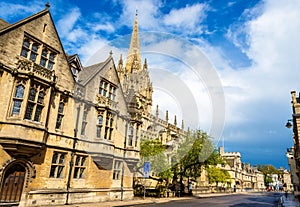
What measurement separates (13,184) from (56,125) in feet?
18.0

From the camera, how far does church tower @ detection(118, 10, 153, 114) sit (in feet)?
273

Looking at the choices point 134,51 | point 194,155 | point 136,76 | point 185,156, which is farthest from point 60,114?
point 134,51

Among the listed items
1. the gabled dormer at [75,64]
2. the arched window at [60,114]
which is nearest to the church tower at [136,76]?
the gabled dormer at [75,64]

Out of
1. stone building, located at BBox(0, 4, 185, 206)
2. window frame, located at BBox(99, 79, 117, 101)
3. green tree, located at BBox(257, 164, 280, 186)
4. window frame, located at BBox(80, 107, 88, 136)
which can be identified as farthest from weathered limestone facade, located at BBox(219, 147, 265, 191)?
window frame, located at BBox(80, 107, 88, 136)

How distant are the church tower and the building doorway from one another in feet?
203

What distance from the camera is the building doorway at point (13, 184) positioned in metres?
15.4

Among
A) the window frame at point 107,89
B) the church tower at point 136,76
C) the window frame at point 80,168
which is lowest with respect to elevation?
the window frame at point 80,168

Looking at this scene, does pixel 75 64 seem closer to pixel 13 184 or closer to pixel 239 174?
pixel 13 184

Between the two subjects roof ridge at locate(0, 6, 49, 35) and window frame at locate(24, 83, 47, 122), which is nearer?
roof ridge at locate(0, 6, 49, 35)

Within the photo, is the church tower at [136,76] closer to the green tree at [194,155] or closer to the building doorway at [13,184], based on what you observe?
the green tree at [194,155]

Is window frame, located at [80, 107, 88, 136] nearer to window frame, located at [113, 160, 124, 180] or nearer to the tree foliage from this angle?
window frame, located at [113, 160, 124, 180]

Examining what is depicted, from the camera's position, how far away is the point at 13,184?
1592 centimetres

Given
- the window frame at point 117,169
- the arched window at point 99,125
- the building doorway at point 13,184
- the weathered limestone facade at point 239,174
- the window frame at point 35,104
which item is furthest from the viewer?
the weathered limestone facade at point 239,174

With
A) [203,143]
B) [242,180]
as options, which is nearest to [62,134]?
[203,143]
